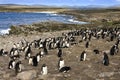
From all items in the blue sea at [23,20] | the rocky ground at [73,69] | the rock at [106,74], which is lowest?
the blue sea at [23,20]

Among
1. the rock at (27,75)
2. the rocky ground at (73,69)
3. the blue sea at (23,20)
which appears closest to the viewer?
the rock at (27,75)

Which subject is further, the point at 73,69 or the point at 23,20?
the point at 23,20

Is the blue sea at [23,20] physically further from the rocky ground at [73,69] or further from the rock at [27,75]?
the rock at [27,75]

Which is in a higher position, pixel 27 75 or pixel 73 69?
pixel 27 75

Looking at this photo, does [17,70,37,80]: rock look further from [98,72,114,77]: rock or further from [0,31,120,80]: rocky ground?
[98,72,114,77]: rock

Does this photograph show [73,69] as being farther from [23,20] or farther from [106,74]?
[23,20]

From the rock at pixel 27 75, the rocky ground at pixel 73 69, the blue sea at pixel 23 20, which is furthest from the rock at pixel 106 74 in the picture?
the blue sea at pixel 23 20

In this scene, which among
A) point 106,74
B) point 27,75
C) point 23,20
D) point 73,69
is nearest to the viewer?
point 27,75

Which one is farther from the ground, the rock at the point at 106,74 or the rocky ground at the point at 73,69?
the rock at the point at 106,74

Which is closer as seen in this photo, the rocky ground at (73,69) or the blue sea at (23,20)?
the rocky ground at (73,69)

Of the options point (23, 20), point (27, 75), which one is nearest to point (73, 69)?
point (27, 75)

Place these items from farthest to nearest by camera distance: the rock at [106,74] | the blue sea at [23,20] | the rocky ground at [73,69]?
the blue sea at [23,20]
the rock at [106,74]
the rocky ground at [73,69]

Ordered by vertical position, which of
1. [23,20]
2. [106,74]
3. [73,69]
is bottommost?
[23,20]

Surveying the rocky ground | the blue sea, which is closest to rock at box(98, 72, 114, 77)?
the rocky ground
